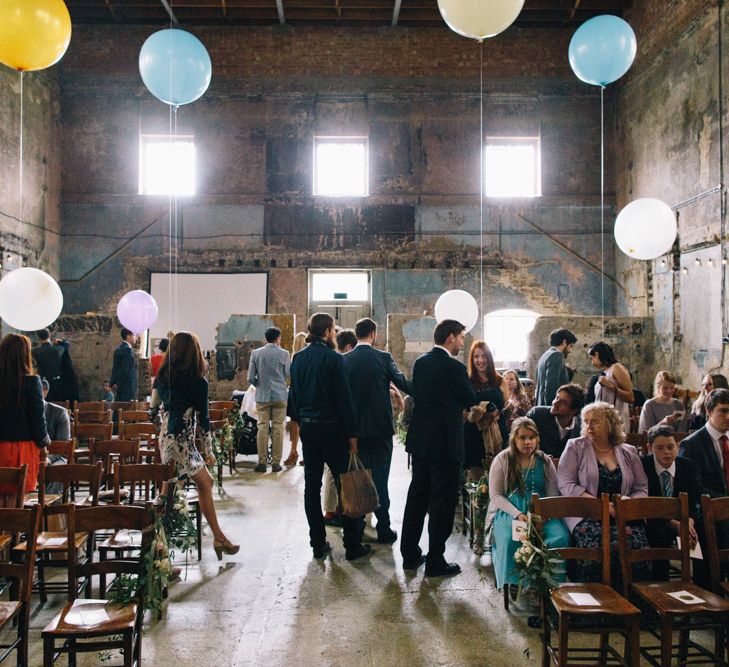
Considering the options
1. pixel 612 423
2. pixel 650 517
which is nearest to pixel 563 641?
pixel 650 517

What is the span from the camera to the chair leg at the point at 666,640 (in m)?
2.75

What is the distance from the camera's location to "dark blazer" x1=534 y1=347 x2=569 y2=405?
6.43 meters

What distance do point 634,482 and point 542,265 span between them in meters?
10.1

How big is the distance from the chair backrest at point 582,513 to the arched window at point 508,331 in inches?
397

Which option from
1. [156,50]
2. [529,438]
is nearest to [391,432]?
[529,438]

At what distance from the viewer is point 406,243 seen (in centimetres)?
1335

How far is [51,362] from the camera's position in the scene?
9.48 metres

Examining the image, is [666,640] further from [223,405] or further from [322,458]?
[223,405]

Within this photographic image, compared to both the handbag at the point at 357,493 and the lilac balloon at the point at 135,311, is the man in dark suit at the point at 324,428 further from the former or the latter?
the lilac balloon at the point at 135,311

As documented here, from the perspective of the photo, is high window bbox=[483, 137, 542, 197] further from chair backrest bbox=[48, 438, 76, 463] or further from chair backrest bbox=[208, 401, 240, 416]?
chair backrest bbox=[48, 438, 76, 463]

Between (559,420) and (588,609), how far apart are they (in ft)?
6.60

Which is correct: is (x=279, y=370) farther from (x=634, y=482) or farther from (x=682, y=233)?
(x=682, y=233)

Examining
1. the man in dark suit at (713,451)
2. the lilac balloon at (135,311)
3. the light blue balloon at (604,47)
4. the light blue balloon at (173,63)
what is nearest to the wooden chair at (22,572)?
the man in dark suit at (713,451)

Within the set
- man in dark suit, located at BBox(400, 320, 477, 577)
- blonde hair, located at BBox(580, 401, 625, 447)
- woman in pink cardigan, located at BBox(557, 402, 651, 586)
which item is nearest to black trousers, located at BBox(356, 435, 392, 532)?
man in dark suit, located at BBox(400, 320, 477, 577)
